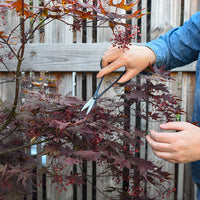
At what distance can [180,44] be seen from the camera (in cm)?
119

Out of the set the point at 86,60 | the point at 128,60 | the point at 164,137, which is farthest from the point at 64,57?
the point at 164,137

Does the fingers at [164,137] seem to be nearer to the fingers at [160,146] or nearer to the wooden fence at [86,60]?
the fingers at [160,146]

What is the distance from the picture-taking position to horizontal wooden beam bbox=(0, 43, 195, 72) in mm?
1836

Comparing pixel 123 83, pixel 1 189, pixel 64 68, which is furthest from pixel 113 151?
pixel 64 68

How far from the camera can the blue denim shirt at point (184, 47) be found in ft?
3.77

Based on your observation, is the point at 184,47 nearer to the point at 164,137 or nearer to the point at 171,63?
the point at 171,63

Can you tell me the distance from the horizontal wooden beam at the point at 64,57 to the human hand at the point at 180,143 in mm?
1069

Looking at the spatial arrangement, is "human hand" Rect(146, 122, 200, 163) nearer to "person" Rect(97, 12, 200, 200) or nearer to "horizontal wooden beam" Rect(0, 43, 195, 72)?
"person" Rect(97, 12, 200, 200)

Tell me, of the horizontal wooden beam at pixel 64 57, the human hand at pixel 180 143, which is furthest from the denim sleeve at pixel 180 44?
the horizontal wooden beam at pixel 64 57

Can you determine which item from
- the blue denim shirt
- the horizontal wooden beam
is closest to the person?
A: the blue denim shirt

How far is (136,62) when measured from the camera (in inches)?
39.9

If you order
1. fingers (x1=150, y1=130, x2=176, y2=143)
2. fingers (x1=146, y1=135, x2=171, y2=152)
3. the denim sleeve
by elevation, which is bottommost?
fingers (x1=146, y1=135, x2=171, y2=152)

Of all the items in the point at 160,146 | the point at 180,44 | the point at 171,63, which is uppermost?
the point at 180,44

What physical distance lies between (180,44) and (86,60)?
0.87 m
